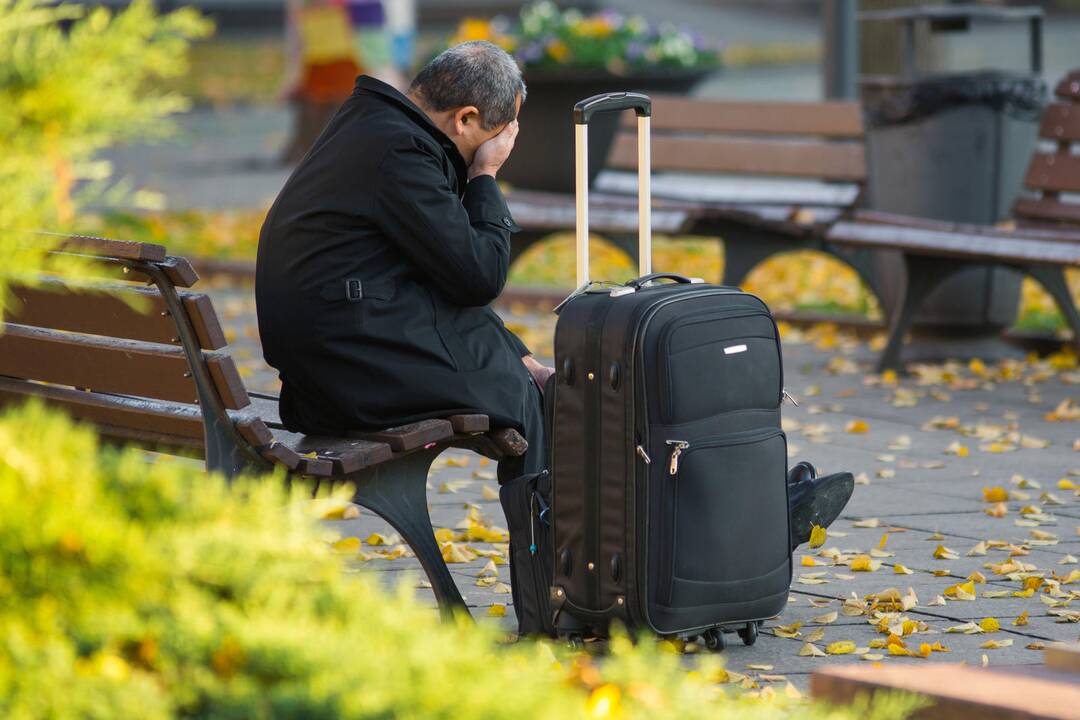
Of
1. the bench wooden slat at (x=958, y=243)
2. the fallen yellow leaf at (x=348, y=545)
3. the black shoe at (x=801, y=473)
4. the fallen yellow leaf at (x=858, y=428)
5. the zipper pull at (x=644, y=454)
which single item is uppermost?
the zipper pull at (x=644, y=454)

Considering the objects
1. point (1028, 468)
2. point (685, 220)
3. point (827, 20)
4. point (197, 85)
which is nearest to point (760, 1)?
point (197, 85)

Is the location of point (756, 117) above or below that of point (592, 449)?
above

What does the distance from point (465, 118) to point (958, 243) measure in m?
3.31

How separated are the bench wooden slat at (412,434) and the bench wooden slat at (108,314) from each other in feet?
1.37

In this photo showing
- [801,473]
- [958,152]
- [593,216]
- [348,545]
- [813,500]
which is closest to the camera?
[813,500]

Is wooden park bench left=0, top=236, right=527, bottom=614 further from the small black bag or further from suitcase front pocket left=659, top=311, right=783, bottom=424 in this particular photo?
suitcase front pocket left=659, top=311, right=783, bottom=424

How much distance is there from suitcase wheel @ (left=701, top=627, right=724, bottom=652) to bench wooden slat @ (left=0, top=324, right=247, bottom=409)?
1122 mm

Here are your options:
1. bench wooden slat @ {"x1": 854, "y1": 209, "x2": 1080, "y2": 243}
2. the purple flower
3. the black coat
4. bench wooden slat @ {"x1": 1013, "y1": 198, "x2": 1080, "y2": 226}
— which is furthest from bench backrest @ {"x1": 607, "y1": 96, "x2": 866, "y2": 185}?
the black coat

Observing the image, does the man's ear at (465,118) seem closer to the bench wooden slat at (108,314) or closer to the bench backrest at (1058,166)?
the bench wooden slat at (108,314)

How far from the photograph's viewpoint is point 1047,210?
739cm

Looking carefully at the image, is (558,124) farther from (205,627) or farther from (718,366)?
(205,627)

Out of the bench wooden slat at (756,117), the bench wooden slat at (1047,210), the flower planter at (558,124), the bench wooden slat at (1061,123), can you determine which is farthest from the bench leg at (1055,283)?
the flower planter at (558,124)

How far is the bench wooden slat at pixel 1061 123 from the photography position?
287 inches

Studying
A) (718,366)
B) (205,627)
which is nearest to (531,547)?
(718,366)
